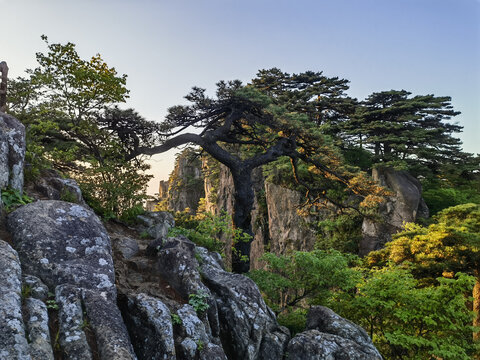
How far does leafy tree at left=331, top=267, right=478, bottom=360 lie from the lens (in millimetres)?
7445

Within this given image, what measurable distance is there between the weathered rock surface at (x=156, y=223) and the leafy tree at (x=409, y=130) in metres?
14.5

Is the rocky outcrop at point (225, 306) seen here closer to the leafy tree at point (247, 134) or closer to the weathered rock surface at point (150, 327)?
the weathered rock surface at point (150, 327)

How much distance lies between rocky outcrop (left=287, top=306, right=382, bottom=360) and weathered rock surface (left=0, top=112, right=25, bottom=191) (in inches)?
246

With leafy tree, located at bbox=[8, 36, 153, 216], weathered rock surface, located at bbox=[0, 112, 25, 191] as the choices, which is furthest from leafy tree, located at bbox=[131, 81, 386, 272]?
weathered rock surface, located at bbox=[0, 112, 25, 191]

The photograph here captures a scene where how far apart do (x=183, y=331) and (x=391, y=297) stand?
552cm

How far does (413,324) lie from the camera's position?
852cm

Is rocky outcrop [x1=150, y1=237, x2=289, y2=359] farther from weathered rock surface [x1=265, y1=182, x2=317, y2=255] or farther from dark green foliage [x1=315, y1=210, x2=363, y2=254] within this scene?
weathered rock surface [x1=265, y1=182, x2=317, y2=255]

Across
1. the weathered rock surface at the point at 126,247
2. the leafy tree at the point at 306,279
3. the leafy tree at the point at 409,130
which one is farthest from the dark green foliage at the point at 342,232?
the weathered rock surface at the point at 126,247

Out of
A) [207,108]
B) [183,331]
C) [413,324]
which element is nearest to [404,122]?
[207,108]

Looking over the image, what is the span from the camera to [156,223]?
955 cm

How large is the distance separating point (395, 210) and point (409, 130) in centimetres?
589

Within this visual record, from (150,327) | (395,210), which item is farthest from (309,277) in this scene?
(395,210)

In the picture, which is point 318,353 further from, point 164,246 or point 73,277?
point 73,277

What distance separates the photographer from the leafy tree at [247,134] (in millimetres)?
12945
